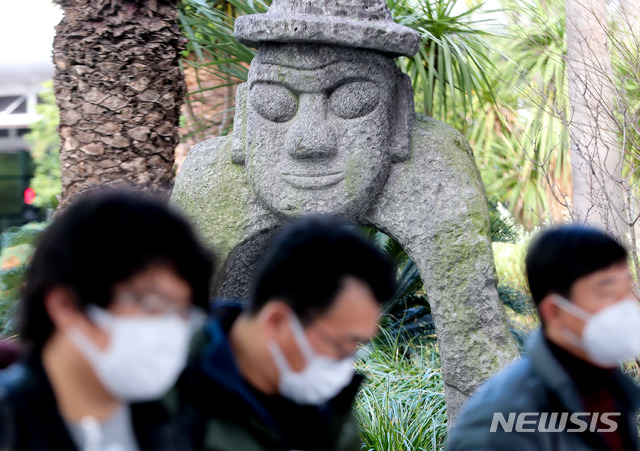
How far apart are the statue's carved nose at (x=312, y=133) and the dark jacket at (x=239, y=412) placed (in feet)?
5.45

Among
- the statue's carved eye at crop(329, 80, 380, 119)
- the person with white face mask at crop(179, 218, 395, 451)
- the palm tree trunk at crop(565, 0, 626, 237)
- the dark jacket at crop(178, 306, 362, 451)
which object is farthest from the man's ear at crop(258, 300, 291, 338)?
the palm tree trunk at crop(565, 0, 626, 237)

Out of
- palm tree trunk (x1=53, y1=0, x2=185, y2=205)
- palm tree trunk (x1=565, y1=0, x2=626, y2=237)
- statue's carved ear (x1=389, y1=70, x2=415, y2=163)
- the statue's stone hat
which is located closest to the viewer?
the statue's stone hat

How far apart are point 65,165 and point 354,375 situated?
2896 millimetres

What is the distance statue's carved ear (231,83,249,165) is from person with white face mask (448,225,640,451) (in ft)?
6.53

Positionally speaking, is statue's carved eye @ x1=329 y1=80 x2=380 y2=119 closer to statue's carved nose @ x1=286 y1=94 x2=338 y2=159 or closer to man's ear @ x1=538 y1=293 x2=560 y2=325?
statue's carved nose @ x1=286 y1=94 x2=338 y2=159

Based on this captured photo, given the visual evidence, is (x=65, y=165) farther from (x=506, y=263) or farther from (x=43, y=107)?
(x=43, y=107)

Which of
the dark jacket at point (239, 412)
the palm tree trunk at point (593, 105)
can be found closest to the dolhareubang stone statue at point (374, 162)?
the palm tree trunk at point (593, 105)

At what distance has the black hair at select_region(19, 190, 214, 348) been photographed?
125 centimetres

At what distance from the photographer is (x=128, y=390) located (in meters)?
1.27

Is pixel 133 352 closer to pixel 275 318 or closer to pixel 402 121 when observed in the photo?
pixel 275 318

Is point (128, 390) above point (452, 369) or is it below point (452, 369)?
above

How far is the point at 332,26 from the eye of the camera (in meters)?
3.05

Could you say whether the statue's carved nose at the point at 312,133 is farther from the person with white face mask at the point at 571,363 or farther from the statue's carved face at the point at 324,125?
the person with white face mask at the point at 571,363

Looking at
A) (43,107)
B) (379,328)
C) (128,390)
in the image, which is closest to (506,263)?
(379,328)
